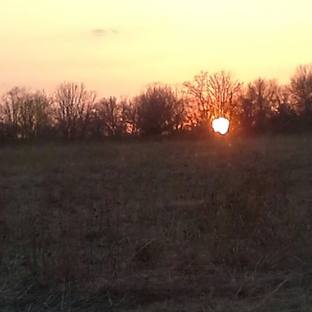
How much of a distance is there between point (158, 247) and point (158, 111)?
49981mm

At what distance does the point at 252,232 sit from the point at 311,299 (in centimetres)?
224

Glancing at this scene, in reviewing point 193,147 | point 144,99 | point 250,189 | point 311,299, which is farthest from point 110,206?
point 144,99

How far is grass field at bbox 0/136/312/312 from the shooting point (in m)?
5.97

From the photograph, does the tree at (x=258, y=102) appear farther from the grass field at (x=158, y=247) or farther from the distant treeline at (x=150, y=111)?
the grass field at (x=158, y=247)

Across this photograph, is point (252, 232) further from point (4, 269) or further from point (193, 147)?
point (193, 147)

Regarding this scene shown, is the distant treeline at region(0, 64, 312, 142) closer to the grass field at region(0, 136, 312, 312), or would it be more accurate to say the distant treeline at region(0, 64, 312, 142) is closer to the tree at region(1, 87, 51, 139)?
the tree at region(1, 87, 51, 139)

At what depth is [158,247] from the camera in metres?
7.48

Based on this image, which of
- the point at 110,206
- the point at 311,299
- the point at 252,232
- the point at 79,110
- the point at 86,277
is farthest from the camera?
the point at 79,110

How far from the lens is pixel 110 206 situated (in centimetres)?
1018

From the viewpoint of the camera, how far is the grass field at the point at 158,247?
Answer: 19.6 feet

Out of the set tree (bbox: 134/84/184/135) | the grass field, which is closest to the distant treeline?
tree (bbox: 134/84/184/135)

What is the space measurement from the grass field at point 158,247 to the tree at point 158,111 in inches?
1543

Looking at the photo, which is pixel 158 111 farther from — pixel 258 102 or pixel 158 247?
pixel 158 247

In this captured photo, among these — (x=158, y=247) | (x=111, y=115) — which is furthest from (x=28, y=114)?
(x=158, y=247)
